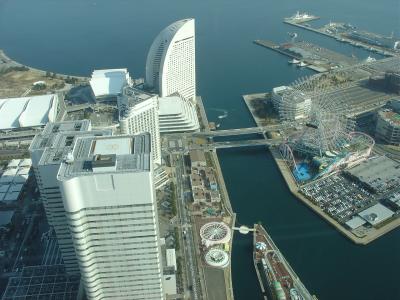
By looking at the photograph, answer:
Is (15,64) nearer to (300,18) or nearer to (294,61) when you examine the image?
(294,61)

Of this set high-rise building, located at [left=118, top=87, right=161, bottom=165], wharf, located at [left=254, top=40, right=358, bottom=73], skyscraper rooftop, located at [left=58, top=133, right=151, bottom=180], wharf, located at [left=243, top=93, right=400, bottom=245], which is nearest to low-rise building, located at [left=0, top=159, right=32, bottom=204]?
high-rise building, located at [left=118, top=87, right=161, bottom=165]

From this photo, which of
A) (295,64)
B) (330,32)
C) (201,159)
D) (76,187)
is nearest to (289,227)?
(201,159)

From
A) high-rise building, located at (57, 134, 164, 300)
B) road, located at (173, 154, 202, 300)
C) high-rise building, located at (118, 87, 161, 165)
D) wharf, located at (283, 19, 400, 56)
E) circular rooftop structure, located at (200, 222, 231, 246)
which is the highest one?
high-rise building, located at (57, 134, 164, 300)

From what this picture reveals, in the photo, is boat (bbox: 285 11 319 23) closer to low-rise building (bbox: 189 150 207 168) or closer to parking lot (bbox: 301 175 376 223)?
low-rise building (bbox: 189 150 207 168)

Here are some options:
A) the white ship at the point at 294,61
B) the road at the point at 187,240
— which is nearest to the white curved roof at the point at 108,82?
the road at the point at 187,240

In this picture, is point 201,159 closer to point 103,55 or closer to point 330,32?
point 103,55

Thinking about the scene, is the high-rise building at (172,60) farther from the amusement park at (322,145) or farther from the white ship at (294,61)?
the white ship at (294,61)

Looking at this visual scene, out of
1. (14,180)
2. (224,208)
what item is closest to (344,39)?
(224,208)
